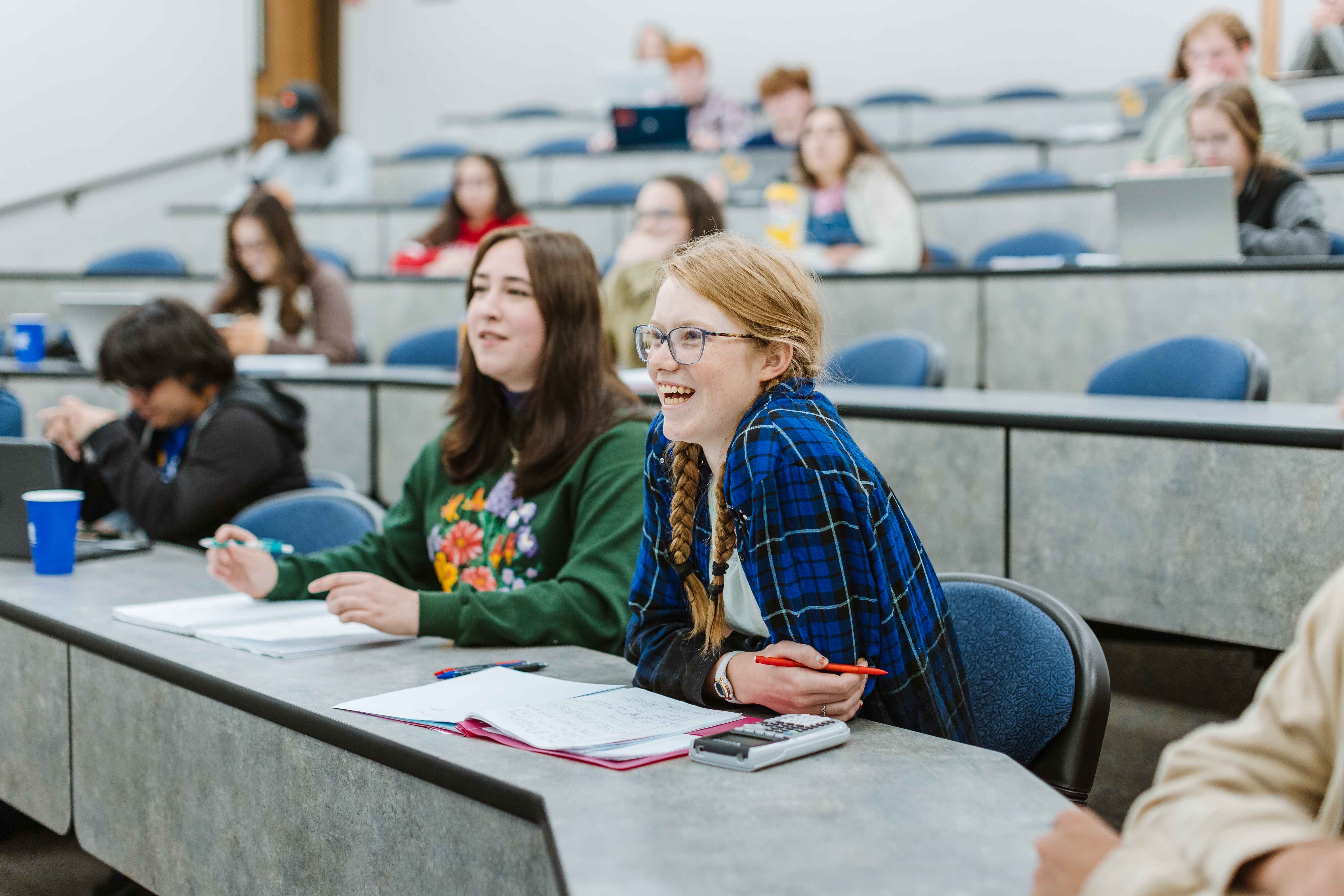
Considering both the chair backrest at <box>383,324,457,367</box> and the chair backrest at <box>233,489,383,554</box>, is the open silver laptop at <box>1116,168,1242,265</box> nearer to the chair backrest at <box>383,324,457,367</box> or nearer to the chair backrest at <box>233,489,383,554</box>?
the chair backrest at <box>383,324,457,367</box>

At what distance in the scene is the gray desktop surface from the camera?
867mm

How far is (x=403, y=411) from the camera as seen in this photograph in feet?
10.9

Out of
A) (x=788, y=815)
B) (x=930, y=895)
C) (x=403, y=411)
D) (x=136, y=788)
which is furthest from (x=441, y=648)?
(x=403, y=411)

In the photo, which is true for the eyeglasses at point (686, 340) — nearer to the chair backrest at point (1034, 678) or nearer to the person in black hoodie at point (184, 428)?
the chair backrest at point (1034, 678)

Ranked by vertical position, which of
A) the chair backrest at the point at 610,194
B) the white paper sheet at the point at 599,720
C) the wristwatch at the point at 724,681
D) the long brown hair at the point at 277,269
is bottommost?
the white paper sheet at the point at 599,720

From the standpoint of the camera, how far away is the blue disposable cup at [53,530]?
1960mm

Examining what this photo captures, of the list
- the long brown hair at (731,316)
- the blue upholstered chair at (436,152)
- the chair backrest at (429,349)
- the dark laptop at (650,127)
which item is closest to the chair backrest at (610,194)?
the dark laptop at (650,127)

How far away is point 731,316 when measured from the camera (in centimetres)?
129

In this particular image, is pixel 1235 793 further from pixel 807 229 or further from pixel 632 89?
pixel 632 89

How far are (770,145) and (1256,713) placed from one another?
18.2 ft

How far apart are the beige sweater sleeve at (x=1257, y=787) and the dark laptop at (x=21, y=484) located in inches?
71.3

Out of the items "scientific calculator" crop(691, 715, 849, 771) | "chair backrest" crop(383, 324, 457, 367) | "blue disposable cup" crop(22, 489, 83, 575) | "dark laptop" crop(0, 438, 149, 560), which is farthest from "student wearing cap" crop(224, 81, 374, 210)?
"scientific calculator" crop(691, 715, 849, 771)

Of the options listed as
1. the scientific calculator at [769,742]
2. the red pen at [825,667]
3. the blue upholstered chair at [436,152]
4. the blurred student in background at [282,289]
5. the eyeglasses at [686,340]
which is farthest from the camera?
the blue upholstered chair at [436,152]

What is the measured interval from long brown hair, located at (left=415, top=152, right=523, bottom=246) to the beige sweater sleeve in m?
4.23
